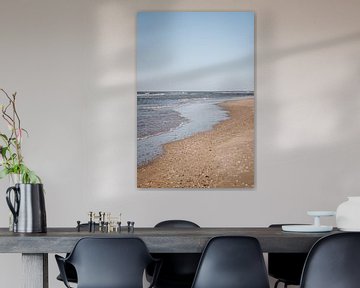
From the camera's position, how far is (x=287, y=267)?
4551 millimetres

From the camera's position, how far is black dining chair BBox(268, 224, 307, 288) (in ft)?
14.7

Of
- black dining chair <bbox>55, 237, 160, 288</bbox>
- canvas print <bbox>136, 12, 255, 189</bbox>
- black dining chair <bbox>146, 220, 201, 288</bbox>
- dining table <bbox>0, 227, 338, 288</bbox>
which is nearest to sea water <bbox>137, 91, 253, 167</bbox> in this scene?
canvas print <bbox>136, 12, 255, 189</bbox>

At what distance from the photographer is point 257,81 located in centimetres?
559

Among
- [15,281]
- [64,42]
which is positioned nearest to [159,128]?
[64,42]

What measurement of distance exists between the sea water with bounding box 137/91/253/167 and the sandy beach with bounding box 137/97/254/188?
50 millimetres

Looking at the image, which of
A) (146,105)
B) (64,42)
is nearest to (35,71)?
(64,42)

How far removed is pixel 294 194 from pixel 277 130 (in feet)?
1.71

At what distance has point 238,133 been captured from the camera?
5.55 meters

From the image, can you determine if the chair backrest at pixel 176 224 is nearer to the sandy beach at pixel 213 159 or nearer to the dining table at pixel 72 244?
the sandy beach at pixel 213 159

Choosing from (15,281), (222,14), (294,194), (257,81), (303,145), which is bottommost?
(15,281)

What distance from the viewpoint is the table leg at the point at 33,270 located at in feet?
11.2

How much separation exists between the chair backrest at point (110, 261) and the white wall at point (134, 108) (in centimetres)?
215

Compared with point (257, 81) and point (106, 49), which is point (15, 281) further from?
point (257, 81)

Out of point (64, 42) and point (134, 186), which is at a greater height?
point (64, 42)
